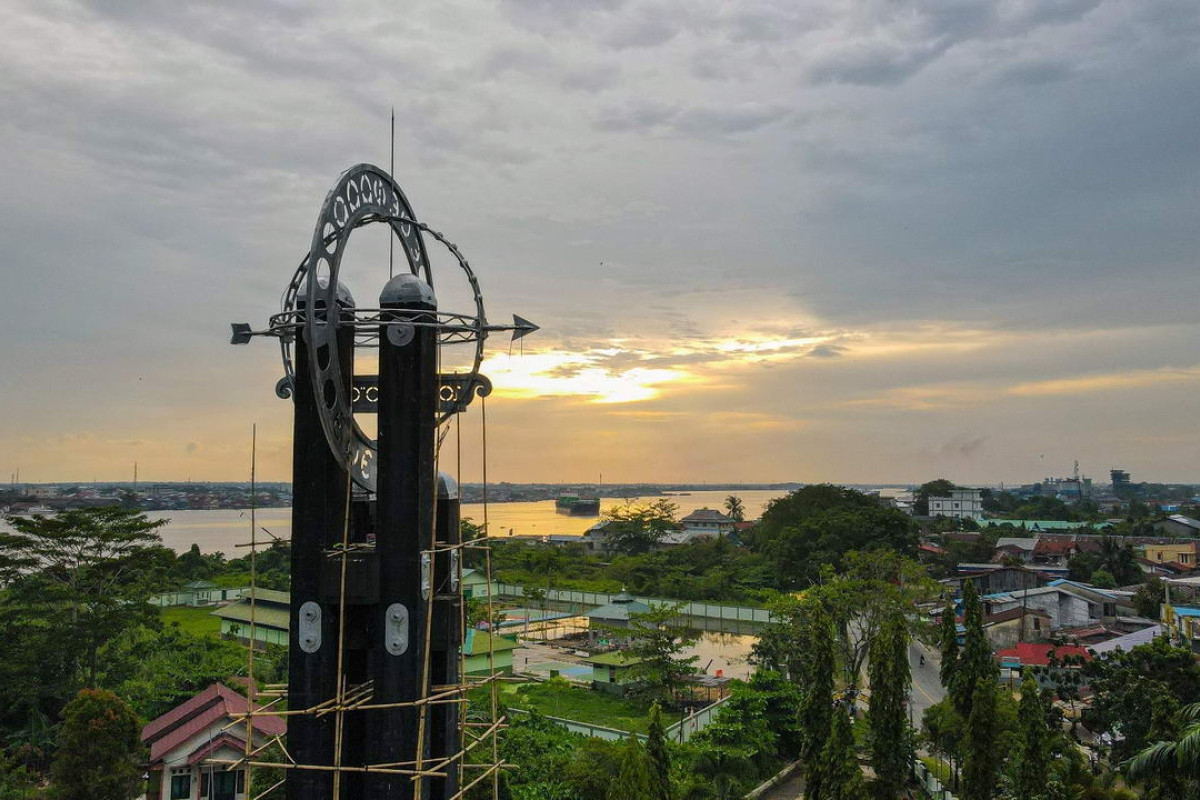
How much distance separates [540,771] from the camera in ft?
55.1

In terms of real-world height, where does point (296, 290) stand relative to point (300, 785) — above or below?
above

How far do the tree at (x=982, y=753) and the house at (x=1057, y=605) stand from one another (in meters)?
24.7

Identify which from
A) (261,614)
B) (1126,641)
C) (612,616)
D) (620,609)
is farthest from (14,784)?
(1126,641)

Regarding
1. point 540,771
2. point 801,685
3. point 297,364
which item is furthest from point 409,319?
point 801,685

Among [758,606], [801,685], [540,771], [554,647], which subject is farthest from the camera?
[758,606]

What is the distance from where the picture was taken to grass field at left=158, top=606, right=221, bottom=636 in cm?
3784

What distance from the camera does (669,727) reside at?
2358 cm

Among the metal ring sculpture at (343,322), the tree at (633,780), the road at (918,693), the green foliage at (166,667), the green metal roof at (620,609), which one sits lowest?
the road at (918,693)

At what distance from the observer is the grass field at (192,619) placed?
37.8 metres

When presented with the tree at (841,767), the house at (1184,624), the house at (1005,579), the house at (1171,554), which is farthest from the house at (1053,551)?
the tree at (841,767)

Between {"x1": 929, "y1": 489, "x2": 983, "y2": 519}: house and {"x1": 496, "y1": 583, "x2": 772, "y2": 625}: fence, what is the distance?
224ft

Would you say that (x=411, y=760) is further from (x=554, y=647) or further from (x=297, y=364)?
(x=554, y=647)

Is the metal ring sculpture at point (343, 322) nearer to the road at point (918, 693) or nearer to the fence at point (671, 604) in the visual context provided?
the road at point (918, 693)

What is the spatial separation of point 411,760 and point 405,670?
2.74 ft
